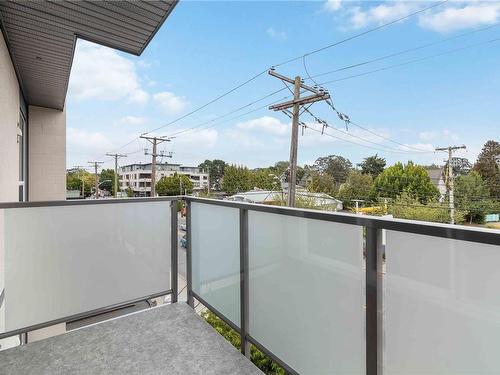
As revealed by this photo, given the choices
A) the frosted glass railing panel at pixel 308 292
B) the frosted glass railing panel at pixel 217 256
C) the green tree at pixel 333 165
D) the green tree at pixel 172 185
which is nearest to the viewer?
the frosted glass railing panel at pixel 308 292

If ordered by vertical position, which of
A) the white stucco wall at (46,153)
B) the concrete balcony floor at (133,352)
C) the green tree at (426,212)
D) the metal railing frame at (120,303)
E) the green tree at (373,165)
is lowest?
the green tree at (426,212)

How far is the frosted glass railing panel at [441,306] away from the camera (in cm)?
79

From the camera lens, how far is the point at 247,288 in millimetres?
1781

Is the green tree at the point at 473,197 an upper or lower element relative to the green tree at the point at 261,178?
lower

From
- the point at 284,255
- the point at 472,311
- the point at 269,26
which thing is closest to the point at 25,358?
the point at 284,255

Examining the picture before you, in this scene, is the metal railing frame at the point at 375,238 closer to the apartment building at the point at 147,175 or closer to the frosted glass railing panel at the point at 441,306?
the frosted glass railing panel at the point at 441,306

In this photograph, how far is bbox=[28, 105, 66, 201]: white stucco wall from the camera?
16.5 feet

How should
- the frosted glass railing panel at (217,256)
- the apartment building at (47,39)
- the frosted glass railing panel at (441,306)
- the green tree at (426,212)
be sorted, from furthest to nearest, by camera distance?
the green tree at (426,212), the apartment building at (47,39), the frosted glass railing panel at (217,256), the frosted glass railing panel at (441,306)

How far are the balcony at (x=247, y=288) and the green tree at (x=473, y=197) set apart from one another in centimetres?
2064

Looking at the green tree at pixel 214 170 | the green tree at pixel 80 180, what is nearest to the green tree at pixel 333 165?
the green tree at pixel 214 170

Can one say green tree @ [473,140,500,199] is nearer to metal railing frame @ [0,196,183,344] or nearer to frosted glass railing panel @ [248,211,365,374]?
metal railing frame @ [0,196,183,344]

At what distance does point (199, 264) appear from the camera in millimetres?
2363

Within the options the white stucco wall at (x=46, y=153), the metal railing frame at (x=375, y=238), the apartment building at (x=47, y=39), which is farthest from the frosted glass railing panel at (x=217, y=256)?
the white stucco wall at (x=46, y=153)

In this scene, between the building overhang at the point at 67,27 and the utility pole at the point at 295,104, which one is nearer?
the building overhang at the point at 67,27
